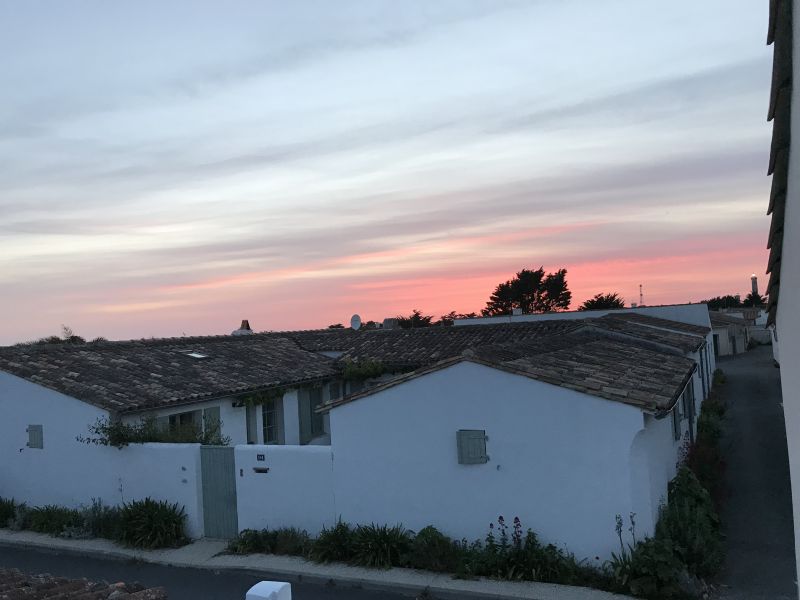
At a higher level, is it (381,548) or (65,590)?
(65,590)

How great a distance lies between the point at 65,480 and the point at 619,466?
1224cm

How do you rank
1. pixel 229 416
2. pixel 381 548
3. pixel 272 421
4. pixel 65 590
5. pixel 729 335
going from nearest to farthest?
pixel 65 590 < pixel 381 548 < pixel 229 416 < pixel 272 421 < pixel 729 335

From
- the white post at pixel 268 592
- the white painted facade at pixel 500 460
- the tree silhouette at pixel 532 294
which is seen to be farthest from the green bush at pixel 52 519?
the tree silhouette at pixel 532 294

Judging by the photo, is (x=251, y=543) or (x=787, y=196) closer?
(x=787, y=196)

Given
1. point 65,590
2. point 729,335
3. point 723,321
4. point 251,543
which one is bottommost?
point 251,543

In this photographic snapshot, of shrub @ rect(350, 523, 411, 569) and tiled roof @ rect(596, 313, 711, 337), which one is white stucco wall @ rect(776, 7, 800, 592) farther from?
tiled roof @ rect(596, 313, 711, 337)

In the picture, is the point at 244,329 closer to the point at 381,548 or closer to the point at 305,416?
the point at 305,416

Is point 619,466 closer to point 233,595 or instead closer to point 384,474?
point 384,474

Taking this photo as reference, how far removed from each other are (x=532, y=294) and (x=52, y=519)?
67.3 metres

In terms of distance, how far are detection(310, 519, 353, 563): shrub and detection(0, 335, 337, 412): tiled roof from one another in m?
5.67

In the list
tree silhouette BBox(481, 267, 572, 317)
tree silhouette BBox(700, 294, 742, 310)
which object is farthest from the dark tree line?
tree silhouette BBox(700, 294, 742, 310)

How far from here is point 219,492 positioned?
46.0 ft

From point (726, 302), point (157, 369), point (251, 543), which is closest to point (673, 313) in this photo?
point (157, 369)

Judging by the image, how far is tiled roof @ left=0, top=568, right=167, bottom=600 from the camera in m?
6.44
